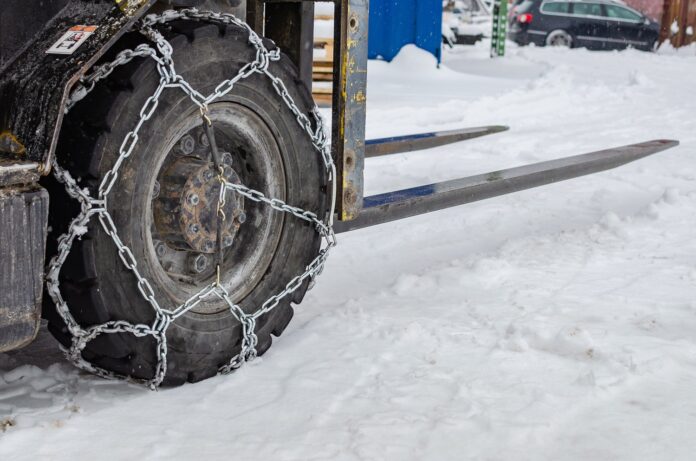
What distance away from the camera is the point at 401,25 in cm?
1250

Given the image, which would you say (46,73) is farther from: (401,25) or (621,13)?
(621,13)

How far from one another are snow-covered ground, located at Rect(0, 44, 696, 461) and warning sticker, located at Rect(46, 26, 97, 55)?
87 centimetres

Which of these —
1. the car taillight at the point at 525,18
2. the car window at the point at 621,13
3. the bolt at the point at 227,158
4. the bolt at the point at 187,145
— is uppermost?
the bolt at the point at 187,145

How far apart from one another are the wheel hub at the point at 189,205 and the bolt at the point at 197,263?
3cm

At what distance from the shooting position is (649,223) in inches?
181

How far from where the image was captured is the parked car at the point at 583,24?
19312 mm

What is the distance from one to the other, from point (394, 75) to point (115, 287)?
1005 centimetres

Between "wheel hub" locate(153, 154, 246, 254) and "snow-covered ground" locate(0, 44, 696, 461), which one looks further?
"wheel hub" locate(153, 154, 246, 254)

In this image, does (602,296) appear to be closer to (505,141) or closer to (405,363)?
(405,363)

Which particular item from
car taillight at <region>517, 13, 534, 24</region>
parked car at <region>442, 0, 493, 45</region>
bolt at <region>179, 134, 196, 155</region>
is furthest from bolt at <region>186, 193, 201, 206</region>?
car taillight at <region>517, 13, 534, 24</region>

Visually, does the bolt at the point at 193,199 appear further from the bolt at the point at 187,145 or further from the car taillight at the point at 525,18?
the car taillight at the point at 525,18

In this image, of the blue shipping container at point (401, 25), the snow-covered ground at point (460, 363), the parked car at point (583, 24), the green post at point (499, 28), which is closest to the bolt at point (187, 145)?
the snow-covered ground at point (460, 363)

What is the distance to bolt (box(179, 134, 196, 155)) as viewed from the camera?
2.52m

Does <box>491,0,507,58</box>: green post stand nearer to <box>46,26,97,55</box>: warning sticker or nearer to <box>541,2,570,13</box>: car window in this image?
<box>541,2,570,13</box>: car window
